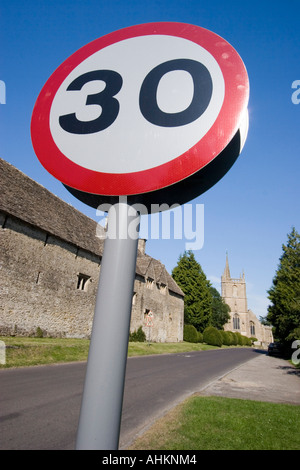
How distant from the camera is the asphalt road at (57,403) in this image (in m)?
4.01

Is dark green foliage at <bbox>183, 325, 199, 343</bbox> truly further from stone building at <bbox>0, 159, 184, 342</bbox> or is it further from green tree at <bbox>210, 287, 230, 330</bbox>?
stone building at <bbox>0, 159, 184, 342</bbox>

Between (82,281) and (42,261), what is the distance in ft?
14.7

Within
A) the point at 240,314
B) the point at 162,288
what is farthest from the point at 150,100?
the point at 240,314

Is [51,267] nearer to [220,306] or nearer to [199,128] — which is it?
[199,128]

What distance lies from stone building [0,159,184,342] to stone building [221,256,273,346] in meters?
64.1

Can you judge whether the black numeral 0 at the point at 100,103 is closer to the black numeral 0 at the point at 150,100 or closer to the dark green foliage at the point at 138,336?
the black numeral 0 at the point at 150,100

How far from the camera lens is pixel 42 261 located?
1689 centimetres

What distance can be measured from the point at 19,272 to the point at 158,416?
495 inches

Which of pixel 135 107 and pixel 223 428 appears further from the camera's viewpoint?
pixel 223 428

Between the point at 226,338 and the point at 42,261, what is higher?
the point at 42,261

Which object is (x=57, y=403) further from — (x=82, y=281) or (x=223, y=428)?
(x=82, y=281)

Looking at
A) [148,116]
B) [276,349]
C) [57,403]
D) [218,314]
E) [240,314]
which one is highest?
[240,314]

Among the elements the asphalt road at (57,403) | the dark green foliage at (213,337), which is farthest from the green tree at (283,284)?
the asphalt road at (57,403)
